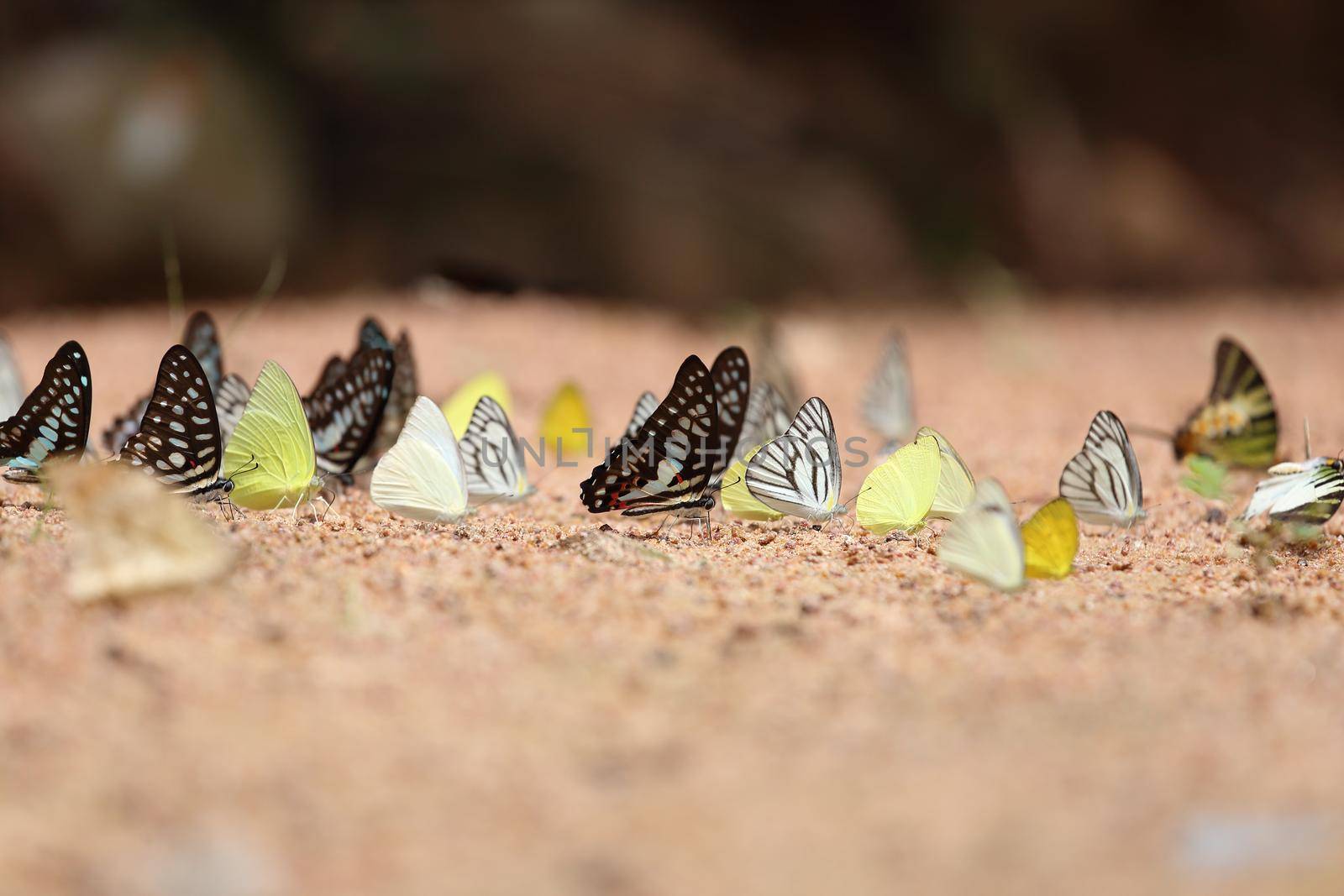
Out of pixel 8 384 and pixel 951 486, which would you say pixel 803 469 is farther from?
pixel 8 384

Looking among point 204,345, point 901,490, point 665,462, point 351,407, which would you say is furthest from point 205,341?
point 901,490

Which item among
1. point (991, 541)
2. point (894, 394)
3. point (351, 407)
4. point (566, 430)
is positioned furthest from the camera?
point (894, 394)

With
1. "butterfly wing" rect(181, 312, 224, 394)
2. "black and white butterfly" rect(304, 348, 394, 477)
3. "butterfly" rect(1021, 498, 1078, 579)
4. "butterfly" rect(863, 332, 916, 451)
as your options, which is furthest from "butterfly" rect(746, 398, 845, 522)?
"butterfly wing" rect(181, 312, 224, 394)

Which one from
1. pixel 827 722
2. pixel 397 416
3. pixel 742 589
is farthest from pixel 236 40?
pixel 827 722

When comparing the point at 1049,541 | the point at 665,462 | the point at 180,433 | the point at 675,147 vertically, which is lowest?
the point at 1049,541

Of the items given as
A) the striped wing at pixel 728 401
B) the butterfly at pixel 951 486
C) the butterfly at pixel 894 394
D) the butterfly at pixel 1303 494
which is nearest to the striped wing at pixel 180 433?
the striped wing at pixel 728 401

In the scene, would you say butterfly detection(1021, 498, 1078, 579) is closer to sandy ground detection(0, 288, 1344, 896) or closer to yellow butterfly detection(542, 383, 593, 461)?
sandy ground detection(0, 288, 1344, 896)

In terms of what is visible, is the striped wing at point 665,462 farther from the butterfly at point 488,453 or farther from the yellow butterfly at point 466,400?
the yellow butterfly at point 466,400
